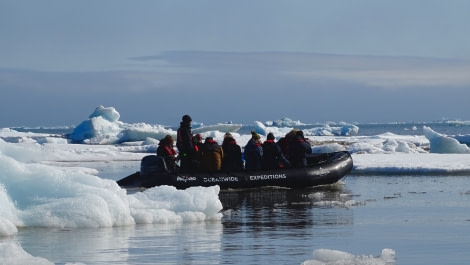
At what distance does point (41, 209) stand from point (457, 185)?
8.96 m

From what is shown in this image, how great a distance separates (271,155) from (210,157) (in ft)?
3.90

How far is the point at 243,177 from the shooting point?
16469 millimetres

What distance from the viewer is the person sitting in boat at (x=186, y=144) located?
16.0 m

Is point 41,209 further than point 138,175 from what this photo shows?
No

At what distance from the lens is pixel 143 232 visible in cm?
999

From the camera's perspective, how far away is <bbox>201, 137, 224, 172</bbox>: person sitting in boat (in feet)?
53.8

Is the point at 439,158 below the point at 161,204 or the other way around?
the other way around

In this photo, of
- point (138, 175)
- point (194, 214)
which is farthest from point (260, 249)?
point (138, 175)

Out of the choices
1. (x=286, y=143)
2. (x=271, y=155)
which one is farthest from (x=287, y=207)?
(x=286, y=143)

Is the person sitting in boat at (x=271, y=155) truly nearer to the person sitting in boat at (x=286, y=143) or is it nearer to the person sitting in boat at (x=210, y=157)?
the person sitting in boat at (x=286, y=143)

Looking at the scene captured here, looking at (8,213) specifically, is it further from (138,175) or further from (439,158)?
(439,158)

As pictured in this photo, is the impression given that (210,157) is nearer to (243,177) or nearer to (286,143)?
(243,177)

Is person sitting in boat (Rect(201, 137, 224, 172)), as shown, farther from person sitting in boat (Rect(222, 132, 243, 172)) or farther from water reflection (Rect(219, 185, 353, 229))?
water reflection (Rect(219, 185, 353, 229))

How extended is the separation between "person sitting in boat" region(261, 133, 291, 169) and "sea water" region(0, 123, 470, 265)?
2.12 meters
